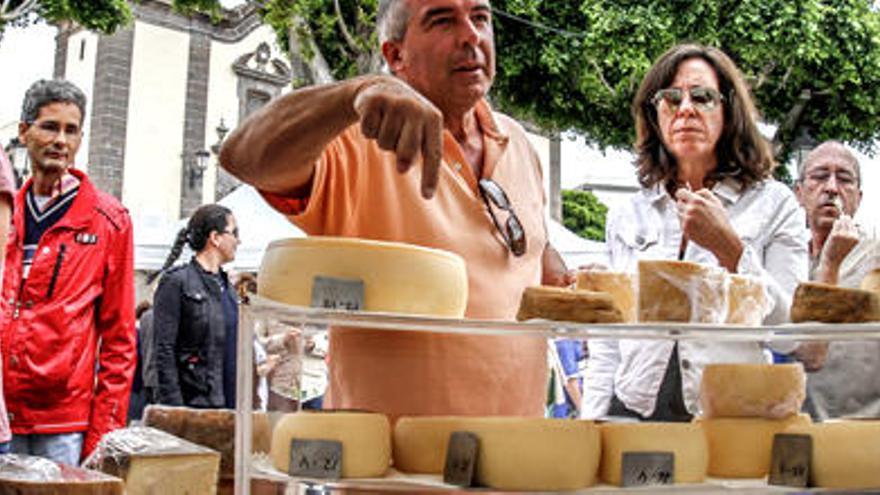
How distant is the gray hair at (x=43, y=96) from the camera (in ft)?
9.32

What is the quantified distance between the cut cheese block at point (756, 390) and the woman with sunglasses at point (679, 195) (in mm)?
286

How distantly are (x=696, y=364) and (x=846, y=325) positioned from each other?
232 mm

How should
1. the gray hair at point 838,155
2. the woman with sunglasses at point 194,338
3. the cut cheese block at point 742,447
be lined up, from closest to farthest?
the cut cheese block at point 742,447
the gray hair at point 838,155
the woman with sunglasses at point 194,338

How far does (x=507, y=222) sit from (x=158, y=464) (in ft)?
2.26

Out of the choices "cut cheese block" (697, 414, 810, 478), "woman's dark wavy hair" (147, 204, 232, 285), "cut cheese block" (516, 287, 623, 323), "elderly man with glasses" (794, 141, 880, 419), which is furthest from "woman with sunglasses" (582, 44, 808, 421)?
"woman's dark wavy hair" (147, 204, 232, 285)

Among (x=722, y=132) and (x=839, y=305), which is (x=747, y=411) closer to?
(x=839, y=305)

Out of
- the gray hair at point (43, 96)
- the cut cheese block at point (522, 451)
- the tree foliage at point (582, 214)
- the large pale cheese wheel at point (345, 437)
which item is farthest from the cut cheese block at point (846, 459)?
the tree foliage at point (582, 214)

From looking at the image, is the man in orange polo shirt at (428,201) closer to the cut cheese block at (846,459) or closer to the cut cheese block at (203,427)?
the cut cheese block at (846,459)

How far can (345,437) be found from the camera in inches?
39.4

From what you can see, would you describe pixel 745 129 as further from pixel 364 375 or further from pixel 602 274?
pixel 364 375

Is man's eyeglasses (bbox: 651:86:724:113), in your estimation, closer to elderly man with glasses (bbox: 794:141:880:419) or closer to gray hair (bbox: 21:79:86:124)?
elderly man with glasses (bbox: 794:141:880:419)

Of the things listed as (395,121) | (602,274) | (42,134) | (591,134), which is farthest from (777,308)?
(591,134)

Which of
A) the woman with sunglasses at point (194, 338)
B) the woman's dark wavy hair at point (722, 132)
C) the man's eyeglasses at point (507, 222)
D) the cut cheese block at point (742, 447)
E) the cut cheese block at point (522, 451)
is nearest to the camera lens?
the cut cheese block at point (522, 451)

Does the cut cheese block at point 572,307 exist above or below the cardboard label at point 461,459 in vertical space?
above
